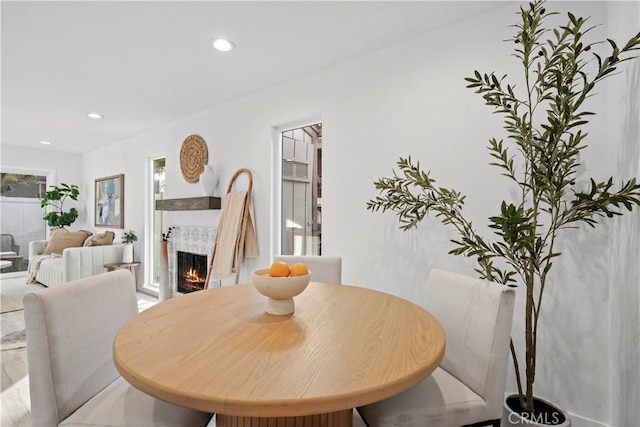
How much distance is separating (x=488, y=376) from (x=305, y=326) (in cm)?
71

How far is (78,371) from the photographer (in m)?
1.16

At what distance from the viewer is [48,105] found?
3.73m

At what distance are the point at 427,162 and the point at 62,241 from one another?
232 inches

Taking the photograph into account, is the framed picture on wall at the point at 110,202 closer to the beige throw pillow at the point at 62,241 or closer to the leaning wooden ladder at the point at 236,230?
the beige throw pillow at the point at 62,241

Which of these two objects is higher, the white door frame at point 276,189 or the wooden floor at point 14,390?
the white door frame at point 276,189

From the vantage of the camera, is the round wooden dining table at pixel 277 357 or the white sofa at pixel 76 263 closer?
the round wooden dining table at pixel 277 357

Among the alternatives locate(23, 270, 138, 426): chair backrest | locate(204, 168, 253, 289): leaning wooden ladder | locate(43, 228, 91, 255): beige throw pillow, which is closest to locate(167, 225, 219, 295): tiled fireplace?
locate(204, 168, 253, 289): leaning wooden ladder

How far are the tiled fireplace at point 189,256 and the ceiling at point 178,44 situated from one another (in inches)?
59.1

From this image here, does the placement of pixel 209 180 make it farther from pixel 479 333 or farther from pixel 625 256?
pixel 625 256

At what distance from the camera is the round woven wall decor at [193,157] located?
3.90 meters

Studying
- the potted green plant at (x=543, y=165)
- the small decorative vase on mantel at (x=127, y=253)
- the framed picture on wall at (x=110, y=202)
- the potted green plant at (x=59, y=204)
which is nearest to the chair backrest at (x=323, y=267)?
the potted green plant at (x=543, y=165)

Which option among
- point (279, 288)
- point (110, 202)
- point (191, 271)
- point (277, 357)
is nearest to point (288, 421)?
point (277, 357)

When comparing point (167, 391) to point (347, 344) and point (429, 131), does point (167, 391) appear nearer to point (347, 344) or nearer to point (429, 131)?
point (347, 344)

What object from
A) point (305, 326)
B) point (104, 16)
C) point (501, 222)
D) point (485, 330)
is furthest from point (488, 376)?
point (104, 16)
